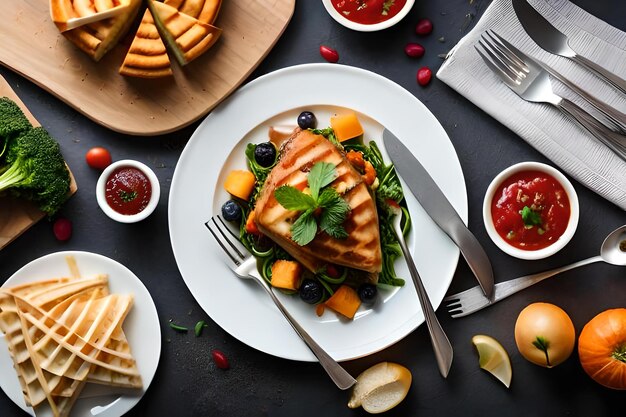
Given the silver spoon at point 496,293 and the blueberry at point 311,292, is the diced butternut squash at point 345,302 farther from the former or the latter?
the silver spoon at point 496,293

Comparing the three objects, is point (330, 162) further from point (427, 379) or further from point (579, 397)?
point (579, 397)

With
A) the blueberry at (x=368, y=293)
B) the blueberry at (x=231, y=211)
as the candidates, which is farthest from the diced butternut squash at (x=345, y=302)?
the blueberry at (x=231, y=211)

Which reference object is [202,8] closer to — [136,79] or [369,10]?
[136,79]

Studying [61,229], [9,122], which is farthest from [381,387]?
[9,122]

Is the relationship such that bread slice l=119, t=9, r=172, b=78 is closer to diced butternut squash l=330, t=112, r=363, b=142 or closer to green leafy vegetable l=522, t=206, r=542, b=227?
diced butternut squash l=330, t=112, r=363, b=142

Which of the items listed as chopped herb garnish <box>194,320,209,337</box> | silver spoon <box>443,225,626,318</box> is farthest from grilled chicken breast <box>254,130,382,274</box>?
chopped herb garnish <box>194,320,209,337</box>

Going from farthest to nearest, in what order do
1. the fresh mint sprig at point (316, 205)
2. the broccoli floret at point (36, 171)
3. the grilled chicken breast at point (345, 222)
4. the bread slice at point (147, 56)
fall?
the bread slice at point (147, 56), the broccoli floret at point (36, 171), the grilled chicken breast at point (345, 222), the fresh mint sprig at point (316, 205)
